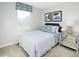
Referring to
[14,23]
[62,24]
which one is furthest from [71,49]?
[14,23]

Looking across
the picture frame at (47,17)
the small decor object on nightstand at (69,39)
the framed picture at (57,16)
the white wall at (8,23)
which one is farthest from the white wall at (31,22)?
the small decor object on nightstand at (69,39)

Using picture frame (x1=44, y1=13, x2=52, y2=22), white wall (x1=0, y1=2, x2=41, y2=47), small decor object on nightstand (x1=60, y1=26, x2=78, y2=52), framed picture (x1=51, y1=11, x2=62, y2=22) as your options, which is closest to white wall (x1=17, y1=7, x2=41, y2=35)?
white wall (x1=0, y1=2, x2=41, y2=47)

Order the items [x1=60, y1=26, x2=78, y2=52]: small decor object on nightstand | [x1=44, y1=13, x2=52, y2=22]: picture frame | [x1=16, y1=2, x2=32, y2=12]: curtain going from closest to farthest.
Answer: [x1=60, y1=26, x2=78, y2=52]: small decor object on nightstand
[x1=16, y1=2, x2=32, y2=12]: curtain
[x1=44, y1=13, x2=52, y2=22]: picture frame

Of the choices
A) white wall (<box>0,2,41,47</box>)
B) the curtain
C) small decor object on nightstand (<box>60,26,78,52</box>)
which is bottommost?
small decor object on nightstand (<box>60,26,78,52</box>)

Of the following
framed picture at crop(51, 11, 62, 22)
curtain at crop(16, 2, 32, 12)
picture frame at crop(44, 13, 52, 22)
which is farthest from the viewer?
picture frame at crop(44, 13, 52, 22)

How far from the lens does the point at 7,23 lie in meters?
2.98

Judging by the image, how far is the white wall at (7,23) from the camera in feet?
9.25

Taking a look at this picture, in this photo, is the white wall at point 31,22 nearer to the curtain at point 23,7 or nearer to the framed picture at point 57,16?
the curtain at point 23,7

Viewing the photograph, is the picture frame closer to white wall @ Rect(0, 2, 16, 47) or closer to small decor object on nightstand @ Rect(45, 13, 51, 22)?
small decor object on nightstand @ Rect(45, 13, 51, 22)

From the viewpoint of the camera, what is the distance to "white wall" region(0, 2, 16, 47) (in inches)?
111

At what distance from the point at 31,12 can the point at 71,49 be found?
9.80 feet

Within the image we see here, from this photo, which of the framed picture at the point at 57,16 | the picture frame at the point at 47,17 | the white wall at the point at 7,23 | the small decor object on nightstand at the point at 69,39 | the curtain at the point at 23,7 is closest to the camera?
the small decor object on nightstand at the point at 69,39

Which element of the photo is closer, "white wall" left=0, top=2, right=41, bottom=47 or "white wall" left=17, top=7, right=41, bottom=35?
"white wall" left=0, top=2, right=41, bottom=47

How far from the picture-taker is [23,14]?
3.55 metres
